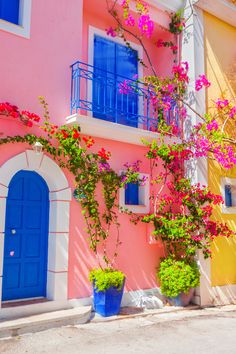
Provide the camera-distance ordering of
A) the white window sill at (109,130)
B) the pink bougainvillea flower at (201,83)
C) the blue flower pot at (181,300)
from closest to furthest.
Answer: the white window sill at (109,130) < the blue flower pot at (181,300) < the pink bougainvillea flower at (201,83)

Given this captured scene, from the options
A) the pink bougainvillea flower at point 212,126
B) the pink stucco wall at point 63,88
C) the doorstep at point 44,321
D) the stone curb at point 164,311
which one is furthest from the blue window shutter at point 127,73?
the doorstep at point 44,321

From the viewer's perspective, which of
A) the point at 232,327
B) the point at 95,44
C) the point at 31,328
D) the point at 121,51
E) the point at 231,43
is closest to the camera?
the point at 31,328

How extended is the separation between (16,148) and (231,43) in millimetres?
6852

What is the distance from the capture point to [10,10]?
6.92 metres

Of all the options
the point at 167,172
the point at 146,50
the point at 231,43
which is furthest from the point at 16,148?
the point at 231,43

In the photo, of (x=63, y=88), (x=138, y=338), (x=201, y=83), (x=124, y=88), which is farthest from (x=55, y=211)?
(x=201, y=83)

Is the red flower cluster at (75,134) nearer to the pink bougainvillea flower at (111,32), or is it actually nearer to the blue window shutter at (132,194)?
the blue window shutter at (132,194)

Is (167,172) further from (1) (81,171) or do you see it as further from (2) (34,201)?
(2) (34,201)

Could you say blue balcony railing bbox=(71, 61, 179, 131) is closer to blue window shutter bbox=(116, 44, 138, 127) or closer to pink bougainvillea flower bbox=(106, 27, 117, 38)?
blue window shutter bbox=(116, 44, 138, 127)

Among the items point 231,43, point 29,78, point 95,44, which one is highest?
point 231,43

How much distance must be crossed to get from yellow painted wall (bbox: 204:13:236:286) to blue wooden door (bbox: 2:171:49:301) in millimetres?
4090

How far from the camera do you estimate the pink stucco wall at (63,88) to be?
661 centimetres

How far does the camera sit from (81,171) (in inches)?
284

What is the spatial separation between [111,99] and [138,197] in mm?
2437
